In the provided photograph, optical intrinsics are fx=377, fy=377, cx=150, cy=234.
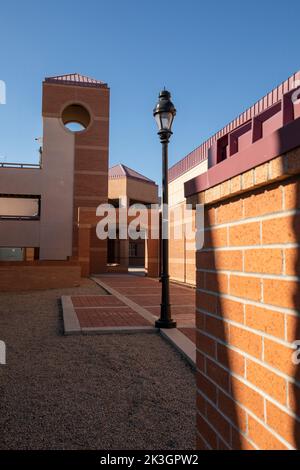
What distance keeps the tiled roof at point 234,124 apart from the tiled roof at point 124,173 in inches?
622

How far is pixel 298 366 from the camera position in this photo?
128 cm

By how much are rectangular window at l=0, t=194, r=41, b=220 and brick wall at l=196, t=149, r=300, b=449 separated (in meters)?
26.8

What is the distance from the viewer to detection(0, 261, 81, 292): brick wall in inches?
630

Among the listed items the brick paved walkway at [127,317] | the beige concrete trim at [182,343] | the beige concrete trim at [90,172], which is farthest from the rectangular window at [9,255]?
the beige concrete trim at [182,343]

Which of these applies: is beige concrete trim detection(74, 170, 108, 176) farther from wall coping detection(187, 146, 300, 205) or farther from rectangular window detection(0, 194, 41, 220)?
wall coping detection(187, 146, 300, 205)

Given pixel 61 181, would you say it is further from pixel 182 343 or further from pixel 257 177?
pixel 257 177

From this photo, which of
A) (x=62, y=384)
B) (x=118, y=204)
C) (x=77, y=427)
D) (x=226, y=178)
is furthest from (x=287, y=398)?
(x=118, y=204)

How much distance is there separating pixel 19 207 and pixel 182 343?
1006 inches

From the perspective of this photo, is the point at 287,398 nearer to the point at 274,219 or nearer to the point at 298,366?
the point at 298,366

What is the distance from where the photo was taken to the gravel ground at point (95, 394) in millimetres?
→ 3473

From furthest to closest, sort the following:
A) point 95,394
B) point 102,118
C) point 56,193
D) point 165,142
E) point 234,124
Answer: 1. point 102,118
2. point 56,193
3. point 234,124
4. point 165,142
5. point 95,394

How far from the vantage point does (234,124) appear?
14.9 m

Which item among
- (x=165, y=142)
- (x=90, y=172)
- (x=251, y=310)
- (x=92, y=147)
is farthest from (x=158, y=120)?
(x=92, y=147)

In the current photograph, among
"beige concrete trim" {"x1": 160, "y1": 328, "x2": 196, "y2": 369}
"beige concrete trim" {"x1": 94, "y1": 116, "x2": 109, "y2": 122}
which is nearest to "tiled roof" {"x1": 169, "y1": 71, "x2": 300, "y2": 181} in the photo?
"beige concrete trim" {"x1": 160, "y1": 328, "x2": 196, "y2": 369}
